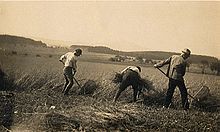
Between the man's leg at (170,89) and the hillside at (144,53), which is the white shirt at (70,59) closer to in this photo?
the hillside at (144,53)

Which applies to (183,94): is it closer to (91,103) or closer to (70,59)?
(91,103)

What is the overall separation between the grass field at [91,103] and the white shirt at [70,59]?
28 mm

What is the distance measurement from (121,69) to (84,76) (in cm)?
18

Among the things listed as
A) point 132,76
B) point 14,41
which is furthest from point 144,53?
point 14,41

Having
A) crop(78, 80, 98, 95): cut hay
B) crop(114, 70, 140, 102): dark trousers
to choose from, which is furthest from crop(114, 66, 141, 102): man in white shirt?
crop(78, 80, 98, 95): cut hay

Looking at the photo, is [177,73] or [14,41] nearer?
[177,73]

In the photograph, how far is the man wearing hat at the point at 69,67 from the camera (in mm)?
2111

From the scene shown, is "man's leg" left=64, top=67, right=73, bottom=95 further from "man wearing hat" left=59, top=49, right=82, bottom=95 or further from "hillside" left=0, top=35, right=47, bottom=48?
"hillside" left=0, top=35, right=47, bottom=48

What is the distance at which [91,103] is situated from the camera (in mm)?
2086

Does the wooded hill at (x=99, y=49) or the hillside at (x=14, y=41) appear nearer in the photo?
the wooded hill at (x=99, y=49)

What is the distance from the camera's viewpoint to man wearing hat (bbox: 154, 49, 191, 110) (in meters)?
2.04

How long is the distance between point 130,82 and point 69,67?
30 cm

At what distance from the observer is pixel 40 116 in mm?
2088

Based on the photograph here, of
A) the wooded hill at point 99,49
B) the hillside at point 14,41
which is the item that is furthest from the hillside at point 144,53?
the hillside at point 14,41
